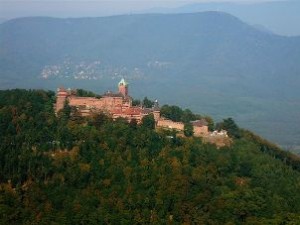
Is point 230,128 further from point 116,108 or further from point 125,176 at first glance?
point 125,176

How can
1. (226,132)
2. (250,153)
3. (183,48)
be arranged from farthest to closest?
(183,48)
(226,132)
(250,153)

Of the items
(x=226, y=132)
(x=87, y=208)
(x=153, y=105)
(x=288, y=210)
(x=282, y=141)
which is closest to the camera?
(x=87, y=208)

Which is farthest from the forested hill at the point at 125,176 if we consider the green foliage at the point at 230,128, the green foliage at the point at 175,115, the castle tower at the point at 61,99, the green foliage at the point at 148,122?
the green foliage at the point at 175,115

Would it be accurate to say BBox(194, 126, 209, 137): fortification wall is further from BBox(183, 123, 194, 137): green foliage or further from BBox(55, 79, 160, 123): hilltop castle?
BBox(55, 79, 160, 123): hilltop castle

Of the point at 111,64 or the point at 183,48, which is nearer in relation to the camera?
the point at 111,64

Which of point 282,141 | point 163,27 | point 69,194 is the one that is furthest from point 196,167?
point 163,27

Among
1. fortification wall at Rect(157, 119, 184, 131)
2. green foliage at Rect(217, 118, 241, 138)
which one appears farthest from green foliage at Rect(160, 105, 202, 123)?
green foliage at Rect(217, 118, 241, 138)

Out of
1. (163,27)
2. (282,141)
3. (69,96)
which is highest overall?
(163,27)

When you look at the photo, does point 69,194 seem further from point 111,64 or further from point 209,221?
point 111,64
